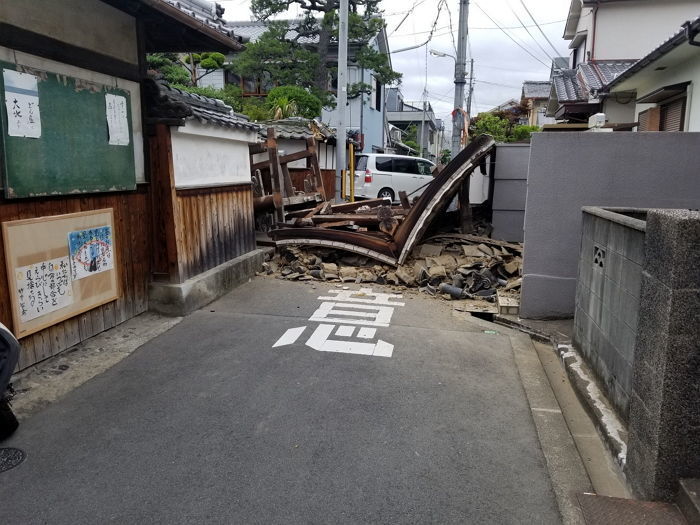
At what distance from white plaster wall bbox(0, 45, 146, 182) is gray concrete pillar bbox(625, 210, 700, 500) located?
17.4 ft

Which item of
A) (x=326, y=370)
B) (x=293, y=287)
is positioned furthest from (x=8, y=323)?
(x=293, y=287)

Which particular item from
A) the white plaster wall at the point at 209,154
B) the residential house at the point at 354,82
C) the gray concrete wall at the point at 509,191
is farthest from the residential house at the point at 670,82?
the residential house at the point at 354,82

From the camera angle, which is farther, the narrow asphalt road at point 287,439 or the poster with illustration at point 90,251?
the poster with illustration at point 90,251

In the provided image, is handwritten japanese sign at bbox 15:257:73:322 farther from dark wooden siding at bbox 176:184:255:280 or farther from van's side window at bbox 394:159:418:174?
van's side window at bbox 394:159:418:174

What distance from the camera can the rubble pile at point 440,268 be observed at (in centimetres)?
888

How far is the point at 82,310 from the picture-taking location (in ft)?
18.7

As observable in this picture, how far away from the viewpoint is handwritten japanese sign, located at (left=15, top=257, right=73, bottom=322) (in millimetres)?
4863

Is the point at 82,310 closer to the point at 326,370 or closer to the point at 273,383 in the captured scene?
the point at 273,383

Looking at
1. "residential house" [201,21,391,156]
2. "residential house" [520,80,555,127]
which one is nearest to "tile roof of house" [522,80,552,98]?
"residential house" [520,80,555,127]

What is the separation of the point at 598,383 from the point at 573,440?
33.2 inches

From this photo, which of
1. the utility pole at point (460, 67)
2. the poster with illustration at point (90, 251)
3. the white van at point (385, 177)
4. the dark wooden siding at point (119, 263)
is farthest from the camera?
the white van at point (385, 177)

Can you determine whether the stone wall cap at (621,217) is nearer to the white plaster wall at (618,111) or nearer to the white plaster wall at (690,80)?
the white plaster wall at (690,80)

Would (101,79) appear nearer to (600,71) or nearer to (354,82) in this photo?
(600,71)

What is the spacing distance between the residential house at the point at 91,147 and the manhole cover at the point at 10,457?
1.34 meters
